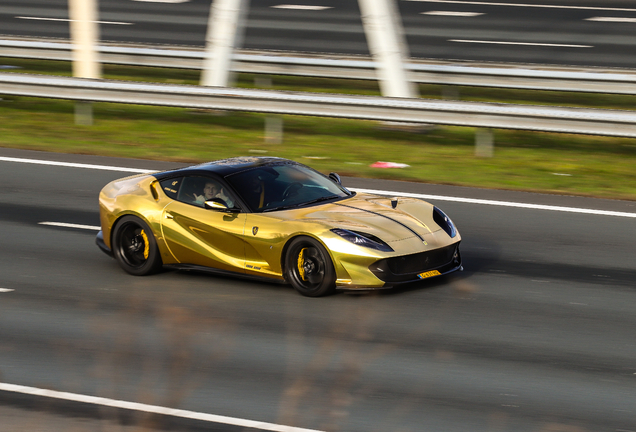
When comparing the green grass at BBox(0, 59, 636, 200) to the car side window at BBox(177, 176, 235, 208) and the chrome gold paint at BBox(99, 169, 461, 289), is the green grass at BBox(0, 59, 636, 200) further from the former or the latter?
the car side window at BBox(177, 176, 235, 208)

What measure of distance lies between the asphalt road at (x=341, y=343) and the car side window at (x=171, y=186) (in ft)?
2.79

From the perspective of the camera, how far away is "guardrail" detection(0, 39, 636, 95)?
1797 cm

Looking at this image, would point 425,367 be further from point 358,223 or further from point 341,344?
point 358,223

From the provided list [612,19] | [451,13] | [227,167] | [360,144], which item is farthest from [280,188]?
[451,13]

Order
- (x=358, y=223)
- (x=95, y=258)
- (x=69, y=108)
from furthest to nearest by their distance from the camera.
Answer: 1. (x=69, y=108)
2. (x=95, y=258)
3. (x=358, y=223)

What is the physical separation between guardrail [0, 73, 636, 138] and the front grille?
5.92 m

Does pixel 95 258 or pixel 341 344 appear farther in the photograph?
pixel 95 258

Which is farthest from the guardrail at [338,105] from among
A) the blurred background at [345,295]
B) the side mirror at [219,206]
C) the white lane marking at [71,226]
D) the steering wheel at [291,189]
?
the side mirror at [219,206]

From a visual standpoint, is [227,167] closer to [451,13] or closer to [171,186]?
[171,186]

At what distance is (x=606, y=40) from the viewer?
25516 mm

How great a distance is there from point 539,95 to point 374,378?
1430 centimetres

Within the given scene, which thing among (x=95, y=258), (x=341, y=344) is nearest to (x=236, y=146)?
(x=95, y=258)

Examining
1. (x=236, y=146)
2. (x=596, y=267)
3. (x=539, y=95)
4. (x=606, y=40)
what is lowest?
(x=596, y=267)

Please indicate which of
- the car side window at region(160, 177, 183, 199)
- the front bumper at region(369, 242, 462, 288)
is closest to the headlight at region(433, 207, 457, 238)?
the front bumper at region(369, 242, 462, 288)
